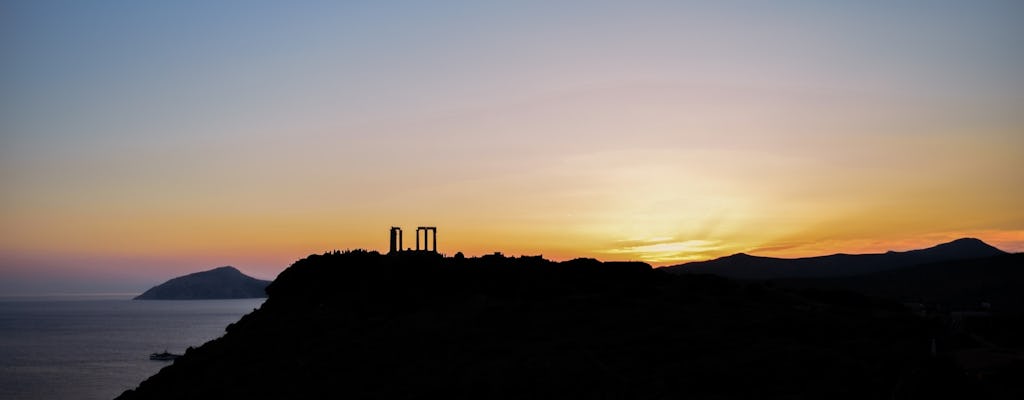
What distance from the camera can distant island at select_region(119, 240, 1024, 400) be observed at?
26266 mm

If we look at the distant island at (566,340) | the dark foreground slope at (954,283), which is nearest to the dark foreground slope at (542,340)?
the distant island at (566,340)

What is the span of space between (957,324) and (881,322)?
5.42 m

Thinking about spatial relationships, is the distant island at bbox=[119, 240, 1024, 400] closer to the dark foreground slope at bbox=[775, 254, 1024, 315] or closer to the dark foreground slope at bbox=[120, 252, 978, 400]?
the dark foreground slope at bbox=[120, 252, 978, 400]

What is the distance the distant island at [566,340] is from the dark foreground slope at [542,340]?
0.10 meters

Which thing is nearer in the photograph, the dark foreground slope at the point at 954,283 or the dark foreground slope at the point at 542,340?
the dark foreground slope at the point at 542,340

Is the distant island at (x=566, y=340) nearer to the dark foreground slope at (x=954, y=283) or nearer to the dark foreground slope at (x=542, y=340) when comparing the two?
the dark foreground slope at (x=542, y=340)

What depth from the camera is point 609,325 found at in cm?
3434

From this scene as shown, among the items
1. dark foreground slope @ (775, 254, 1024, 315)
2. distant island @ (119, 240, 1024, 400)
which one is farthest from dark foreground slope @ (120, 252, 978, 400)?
dark foreground slope @ (775, 254, 1024, 315)

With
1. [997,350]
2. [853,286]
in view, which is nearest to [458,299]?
[997,350]

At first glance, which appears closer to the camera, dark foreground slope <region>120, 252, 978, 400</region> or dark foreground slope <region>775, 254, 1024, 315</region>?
dark foreground slope <region>120, 252, 978, 400</region>

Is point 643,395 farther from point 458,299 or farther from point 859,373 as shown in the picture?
point 458,299

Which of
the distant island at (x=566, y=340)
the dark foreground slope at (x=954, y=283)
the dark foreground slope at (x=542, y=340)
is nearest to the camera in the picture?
the distant island at (x=566, y=340)

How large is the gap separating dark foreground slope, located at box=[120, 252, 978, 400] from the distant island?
0.32ft

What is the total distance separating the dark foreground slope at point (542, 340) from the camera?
26.5m
